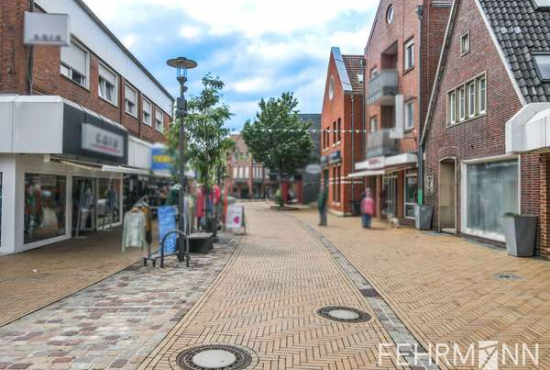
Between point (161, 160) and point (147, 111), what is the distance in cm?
1144

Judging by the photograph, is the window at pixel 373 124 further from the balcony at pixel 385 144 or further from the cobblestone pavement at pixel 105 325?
the cobblestone pavement at pixel 105 325

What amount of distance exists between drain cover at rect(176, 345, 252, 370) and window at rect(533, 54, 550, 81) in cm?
1050

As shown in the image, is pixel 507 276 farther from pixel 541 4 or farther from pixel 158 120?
pixel 158 120

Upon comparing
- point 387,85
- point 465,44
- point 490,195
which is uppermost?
point 387,85

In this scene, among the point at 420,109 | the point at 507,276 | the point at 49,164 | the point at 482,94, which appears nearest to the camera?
the point at 507,276

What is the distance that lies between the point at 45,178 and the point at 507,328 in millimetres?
11681

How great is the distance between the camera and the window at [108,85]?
1612cm

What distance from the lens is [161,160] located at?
11.6 m

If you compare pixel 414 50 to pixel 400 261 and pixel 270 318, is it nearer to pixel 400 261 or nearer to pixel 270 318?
pixel 400 261

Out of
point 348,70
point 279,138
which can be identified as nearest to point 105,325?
point 348,70

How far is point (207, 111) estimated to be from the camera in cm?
1369

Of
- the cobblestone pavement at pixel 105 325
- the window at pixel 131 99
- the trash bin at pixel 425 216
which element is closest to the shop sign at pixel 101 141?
the window at pixel 131 99

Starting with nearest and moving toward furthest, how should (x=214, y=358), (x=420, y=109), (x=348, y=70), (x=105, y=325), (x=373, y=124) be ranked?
(x=214, y=358) → (x=105, y=325) → (x=420, y=109) → (x=373, y=124) → (x=348, y=70)

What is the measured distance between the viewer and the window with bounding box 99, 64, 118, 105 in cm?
1612
